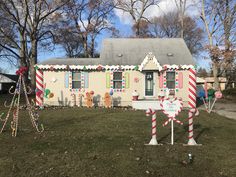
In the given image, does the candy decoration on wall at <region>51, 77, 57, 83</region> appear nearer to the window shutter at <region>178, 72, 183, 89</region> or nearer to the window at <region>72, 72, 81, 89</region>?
the window at <region>72, 72, 81, 89</region>

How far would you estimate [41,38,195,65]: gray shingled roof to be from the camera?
59.8 ft

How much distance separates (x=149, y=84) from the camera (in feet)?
59.2

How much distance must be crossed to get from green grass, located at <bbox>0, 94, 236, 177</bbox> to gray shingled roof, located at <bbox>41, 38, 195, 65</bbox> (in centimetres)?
868

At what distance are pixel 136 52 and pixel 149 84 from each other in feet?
8.51

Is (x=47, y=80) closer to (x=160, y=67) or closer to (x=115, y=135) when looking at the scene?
(x=160, y=67)

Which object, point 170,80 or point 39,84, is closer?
point 39,84

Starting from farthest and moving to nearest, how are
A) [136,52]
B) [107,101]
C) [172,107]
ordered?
[136,52], [107,101], [172,107]

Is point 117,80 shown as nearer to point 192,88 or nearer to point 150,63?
point 150,63

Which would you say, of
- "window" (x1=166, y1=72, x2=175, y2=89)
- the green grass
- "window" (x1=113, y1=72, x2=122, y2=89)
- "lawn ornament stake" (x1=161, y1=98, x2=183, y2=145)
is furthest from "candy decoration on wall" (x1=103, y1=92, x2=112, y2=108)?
"lawn ornament stake" (x1=161, y1=98, x2=183, y2=145)

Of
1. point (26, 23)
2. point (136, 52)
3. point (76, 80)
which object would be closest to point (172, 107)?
point (76, 80)

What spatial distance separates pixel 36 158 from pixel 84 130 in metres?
3.19

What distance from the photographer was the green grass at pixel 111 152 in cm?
544

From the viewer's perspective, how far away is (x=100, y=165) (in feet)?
18.7

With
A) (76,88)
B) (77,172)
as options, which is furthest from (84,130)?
(76,88)
